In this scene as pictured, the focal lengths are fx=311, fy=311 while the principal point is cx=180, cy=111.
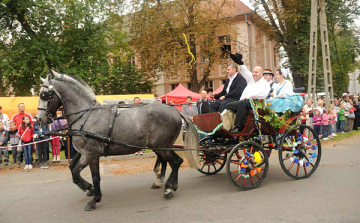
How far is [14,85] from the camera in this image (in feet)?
74.7

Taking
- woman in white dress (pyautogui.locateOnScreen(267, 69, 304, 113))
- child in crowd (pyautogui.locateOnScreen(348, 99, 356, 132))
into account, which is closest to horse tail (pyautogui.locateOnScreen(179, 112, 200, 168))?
woman in white dress (pyautogui.locateOnScreen(267, 69, 304, 113))

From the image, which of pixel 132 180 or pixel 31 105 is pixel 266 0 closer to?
pixel 31 105

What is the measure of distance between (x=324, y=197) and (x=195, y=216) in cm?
218

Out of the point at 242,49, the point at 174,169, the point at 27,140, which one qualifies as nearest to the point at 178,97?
the point at 242,49

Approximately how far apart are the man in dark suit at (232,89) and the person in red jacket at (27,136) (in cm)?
580

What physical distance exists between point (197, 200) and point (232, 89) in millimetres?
2406

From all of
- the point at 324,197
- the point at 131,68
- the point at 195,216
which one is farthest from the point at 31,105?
the point at 131,68

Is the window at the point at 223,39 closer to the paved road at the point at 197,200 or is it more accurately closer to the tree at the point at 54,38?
the tree at the point at 54,38

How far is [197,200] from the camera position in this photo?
522 centimetres

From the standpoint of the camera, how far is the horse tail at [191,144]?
570cm

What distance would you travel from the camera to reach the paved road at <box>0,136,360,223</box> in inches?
174

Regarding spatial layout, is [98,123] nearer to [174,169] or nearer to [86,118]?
[86,118]

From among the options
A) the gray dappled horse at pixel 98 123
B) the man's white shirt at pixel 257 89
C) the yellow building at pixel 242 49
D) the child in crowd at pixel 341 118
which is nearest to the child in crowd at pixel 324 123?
the child in crowd at pixel 341 118

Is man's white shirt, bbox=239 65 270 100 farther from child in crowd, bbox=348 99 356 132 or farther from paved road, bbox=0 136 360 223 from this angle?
child in crowd, bbox=348 99 356 132
